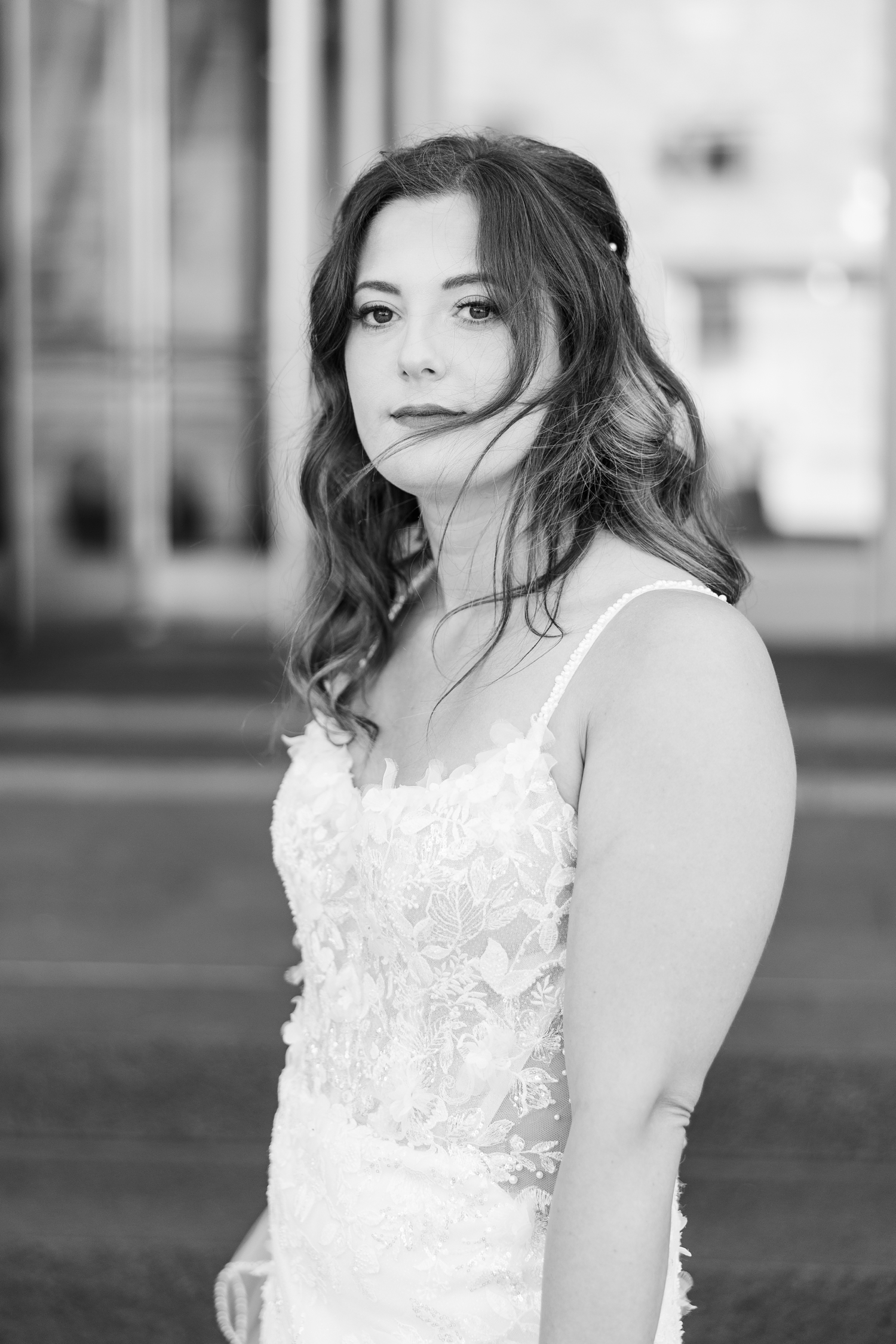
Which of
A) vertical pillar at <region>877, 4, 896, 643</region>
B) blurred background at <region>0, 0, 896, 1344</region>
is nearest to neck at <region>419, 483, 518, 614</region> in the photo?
blurred background at <region>0, 0, 896, 1344</region>

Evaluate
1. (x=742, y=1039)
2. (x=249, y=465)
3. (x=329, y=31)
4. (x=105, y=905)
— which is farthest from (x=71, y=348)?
(x=742, y=1039)

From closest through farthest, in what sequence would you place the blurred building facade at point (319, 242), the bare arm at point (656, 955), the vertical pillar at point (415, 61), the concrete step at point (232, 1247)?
1. the bare arm at point (656, 955)
2. the concrete step at point (232, 1247)
3. the blurred building facade at point (319, 242)
4. the vertical pillar at point (415, 61)

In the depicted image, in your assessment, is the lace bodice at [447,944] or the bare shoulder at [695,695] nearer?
the bare shoulder at [695,695]

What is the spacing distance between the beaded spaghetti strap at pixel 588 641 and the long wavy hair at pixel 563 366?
0.18 feet

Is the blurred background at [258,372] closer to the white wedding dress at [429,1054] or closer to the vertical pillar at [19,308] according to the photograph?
the vertical pillar at [19,308]

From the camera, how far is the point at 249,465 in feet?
25.4

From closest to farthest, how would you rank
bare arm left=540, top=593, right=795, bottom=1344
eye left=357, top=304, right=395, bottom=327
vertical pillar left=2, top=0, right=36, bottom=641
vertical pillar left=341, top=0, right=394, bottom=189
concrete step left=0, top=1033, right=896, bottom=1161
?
1. bare arm left=540, top=593, right=795, bottom=1344
2. eye left=357, top=304, right=395, bottom=327
3. concrete step left=0, top=1033, right=896, bottom=1161
4. vertical pillar left=2, top=0, right=36, bottom=641
5. vertical pillar left=341, top=0, right=394, bottom=189

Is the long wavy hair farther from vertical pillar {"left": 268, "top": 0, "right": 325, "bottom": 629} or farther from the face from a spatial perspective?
vertical pillar {"left": 268, "top": 0, "right": 325, "bottom": 629}

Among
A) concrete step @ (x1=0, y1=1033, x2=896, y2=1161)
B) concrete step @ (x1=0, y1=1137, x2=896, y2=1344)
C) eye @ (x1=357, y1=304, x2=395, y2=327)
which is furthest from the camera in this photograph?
concrete step @ (x1=0, y1=1033, x2=896, y2=1161)

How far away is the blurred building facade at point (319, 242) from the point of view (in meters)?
6.91

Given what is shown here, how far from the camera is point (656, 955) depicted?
108cm

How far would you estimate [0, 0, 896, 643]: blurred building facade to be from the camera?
22.7 ft

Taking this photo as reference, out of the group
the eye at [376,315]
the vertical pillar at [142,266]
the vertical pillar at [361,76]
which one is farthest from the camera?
the vertical pillar at [361,76]

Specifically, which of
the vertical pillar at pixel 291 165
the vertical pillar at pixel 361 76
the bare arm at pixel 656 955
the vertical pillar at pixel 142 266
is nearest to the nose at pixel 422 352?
the bare arm at pixel 656 955
